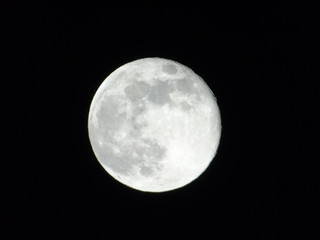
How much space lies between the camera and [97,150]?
6.27m

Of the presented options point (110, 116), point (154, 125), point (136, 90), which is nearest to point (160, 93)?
point (136, 90)

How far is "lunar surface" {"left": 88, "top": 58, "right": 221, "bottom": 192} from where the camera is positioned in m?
5.66

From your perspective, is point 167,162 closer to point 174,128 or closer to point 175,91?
point 174,128

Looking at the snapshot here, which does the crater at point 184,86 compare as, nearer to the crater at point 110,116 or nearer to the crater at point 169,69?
the crater at point 169,69

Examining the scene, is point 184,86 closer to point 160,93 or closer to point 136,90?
point 160,93

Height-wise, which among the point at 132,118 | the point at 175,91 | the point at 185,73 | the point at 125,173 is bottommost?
the point at 125,173

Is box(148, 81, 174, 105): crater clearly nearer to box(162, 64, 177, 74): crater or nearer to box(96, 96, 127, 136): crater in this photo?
box(162, 64, 177, 74): crater

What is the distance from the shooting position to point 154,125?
5.62 meters

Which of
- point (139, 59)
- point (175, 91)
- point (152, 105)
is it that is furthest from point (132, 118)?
point (139, 59)

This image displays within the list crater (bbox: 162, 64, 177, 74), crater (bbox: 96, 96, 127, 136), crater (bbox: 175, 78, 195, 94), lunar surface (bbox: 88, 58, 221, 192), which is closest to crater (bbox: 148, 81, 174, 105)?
lunar surface (bbox: 88, 58, 221, 192)

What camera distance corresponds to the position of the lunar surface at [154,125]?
5656mm

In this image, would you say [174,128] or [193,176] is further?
[193,176]

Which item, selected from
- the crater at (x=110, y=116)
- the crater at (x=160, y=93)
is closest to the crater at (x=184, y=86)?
the crater at (x=160, y=93)

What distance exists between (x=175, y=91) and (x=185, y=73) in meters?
0.43
